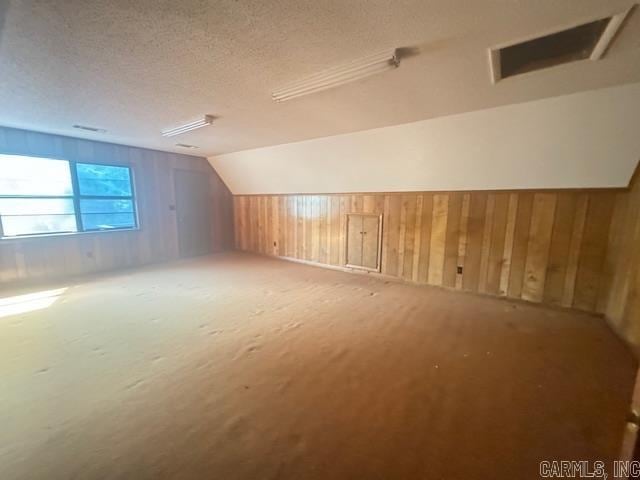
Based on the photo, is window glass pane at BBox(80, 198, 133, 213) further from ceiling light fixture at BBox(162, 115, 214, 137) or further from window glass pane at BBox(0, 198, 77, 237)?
ceiling light fixture at BBox(162, 115, 214, 137)

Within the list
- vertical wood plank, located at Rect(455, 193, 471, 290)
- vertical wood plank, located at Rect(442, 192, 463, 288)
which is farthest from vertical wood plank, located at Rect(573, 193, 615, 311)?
vertical wood plank, located at Rect(442, 192, 463, 288)

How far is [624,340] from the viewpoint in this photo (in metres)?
2.35

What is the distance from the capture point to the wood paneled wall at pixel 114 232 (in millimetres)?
3840

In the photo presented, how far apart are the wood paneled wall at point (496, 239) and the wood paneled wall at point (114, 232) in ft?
→ 10.4

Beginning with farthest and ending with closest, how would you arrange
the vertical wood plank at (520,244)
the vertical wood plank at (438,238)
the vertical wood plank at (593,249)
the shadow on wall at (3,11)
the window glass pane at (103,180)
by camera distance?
the window glass pane at (103,180)
the vertical wood plank at (438,238)
the vertical wood plank at (520,244)
the vertical wood plank at (593,249)
the shadow on wall at (3,11)

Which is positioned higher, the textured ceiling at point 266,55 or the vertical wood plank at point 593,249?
the textured ceiling at point 266,55

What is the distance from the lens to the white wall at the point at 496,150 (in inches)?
92.8

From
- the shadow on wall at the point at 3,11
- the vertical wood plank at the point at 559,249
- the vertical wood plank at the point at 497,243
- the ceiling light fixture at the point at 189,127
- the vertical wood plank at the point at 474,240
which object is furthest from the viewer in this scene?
the vertical wood plank at the point at 474,240

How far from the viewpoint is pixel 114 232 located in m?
4.80

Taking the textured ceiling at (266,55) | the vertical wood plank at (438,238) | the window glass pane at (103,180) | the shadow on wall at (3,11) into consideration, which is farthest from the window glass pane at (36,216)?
the vertical wood plank at (438,238)

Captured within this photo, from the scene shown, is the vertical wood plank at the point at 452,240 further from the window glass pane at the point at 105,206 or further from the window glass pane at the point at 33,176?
the window glass pane at the point at 33,176

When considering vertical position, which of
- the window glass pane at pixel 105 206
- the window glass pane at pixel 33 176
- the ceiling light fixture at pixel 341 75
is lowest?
the window glass pane at pixel 105 206

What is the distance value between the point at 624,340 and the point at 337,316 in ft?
8.60

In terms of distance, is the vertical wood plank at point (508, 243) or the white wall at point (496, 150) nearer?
the white wall at point (496, 150)
